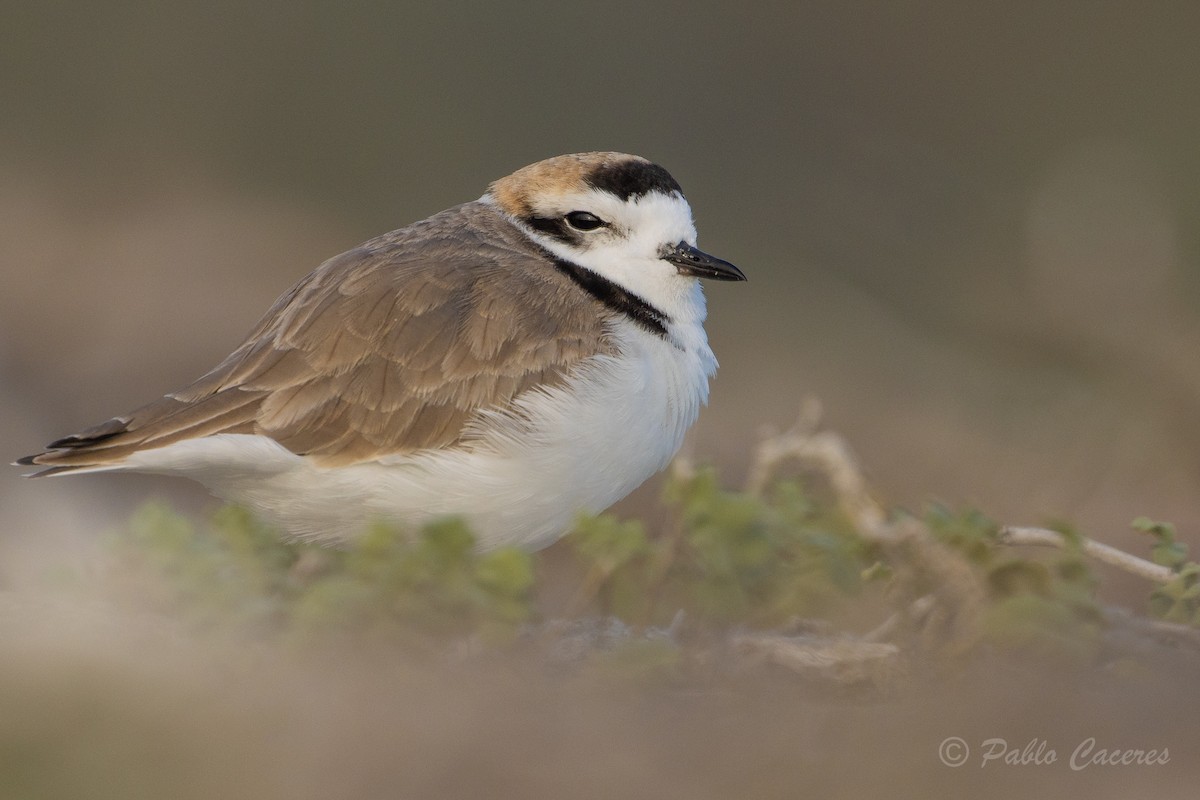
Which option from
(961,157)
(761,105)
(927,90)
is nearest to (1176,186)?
(961,157)

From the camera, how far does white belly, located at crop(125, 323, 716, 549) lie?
3.74 meters

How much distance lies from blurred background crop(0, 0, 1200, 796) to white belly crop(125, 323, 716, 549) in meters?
3.65

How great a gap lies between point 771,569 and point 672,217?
1632 millimetres

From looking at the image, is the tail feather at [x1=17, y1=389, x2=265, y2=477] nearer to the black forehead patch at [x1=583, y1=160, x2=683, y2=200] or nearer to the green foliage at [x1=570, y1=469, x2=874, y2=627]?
the green foliage at [x1=570, y1=469, x2=874, y2=627]

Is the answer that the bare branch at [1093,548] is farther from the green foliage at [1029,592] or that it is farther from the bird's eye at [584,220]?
the bird's eye at [584,220]

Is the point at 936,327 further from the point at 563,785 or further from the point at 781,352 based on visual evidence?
the point at 563,785

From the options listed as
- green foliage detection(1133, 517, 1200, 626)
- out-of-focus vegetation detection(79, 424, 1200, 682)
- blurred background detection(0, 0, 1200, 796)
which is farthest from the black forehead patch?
blurred background detection(0, 0, 1200, 796)

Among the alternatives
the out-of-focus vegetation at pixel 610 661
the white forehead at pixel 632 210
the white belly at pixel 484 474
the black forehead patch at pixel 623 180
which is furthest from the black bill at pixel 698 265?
the out-of-focus vegetation at pixel 610 661

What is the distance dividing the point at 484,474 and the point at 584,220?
44.4 inches

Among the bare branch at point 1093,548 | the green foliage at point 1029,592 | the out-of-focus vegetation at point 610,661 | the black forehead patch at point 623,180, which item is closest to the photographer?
the out-of-focus vegetation at point 610,661

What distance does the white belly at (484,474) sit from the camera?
3.74m

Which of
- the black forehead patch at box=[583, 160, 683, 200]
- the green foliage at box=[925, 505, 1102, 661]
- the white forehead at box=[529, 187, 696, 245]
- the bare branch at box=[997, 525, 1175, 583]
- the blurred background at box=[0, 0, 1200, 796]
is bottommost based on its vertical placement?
the green foliage at box=[925, 505, 1102, 661]

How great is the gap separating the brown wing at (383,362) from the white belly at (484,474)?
7cm

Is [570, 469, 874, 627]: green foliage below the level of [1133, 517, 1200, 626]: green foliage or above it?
below
